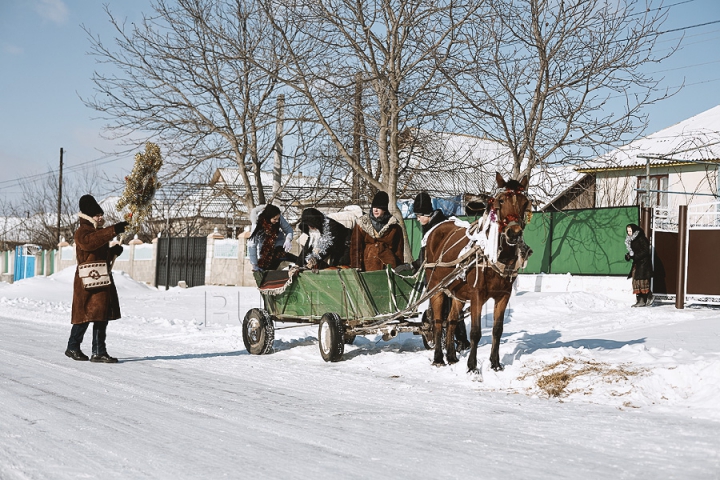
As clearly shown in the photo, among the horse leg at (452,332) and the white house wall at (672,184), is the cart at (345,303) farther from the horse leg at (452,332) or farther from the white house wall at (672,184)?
the white house wall at (672,184)

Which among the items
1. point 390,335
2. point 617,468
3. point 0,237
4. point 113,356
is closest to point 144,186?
point 113,356

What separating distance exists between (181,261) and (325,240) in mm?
23407

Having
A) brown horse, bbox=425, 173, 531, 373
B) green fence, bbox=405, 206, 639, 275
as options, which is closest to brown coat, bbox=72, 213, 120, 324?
brown horse, bbox=425, 173, 531, 373

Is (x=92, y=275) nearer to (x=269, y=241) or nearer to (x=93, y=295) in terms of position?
(x=93, y=295)

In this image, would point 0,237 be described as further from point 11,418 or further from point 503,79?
point 11,418

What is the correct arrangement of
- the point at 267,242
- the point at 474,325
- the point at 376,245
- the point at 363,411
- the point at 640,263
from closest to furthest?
1. the point at 363,411
2. the point at 474,325
3. the point at 376,245
4. the point at 267,242
5. the point at 640,263

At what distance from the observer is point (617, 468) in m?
4.88

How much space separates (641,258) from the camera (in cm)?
1786

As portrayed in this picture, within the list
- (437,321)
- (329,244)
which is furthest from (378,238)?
(437,321)

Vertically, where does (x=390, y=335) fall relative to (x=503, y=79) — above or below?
below

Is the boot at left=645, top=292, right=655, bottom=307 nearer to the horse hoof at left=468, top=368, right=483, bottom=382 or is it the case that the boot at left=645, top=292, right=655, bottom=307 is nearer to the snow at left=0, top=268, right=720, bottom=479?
the snow at left=0, top=268, right=720, bottom=479

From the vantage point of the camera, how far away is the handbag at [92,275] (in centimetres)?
1059

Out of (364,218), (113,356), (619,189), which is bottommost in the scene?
(113,356)

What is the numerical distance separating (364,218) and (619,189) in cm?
2915
